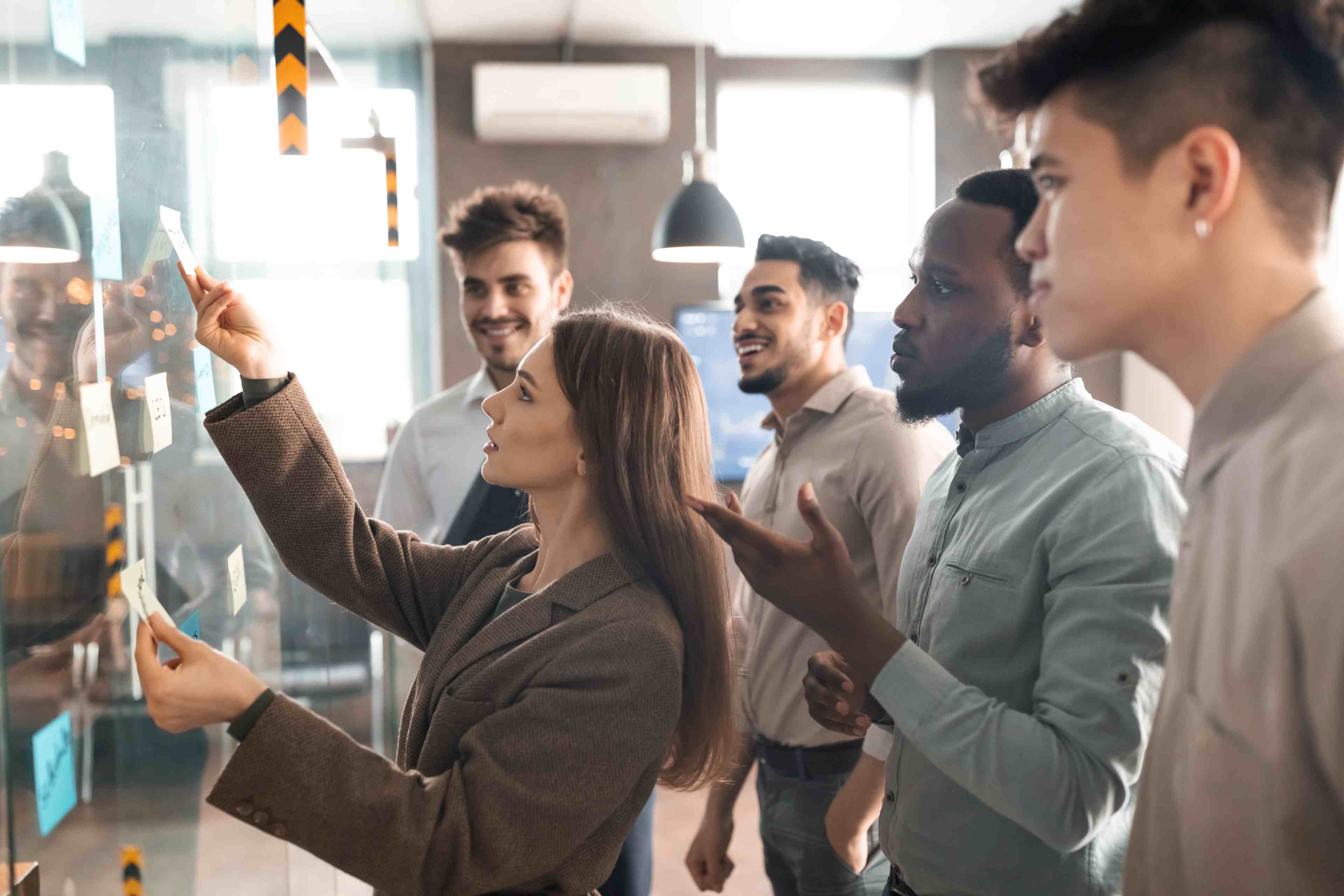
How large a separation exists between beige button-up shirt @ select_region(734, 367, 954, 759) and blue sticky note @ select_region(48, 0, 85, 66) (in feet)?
4.53

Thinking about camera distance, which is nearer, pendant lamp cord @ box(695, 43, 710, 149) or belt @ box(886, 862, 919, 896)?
belt @ box(886, 862, 919, 896)

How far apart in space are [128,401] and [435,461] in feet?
4.63

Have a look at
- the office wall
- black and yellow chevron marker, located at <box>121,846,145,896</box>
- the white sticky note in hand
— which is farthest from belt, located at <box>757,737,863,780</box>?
the office wall

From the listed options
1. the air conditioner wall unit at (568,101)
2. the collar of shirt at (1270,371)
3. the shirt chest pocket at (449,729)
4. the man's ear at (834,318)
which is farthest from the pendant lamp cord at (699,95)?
the collar of shirt at (1270,371)

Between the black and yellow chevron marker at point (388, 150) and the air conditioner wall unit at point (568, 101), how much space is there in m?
2.91

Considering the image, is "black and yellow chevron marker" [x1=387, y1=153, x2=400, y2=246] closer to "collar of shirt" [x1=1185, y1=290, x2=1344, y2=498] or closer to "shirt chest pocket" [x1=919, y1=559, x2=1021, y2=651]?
"shirt chest pocket" [x1=919, y1=559, x2=1021, y2=651]

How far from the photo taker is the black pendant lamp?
397 centimetres

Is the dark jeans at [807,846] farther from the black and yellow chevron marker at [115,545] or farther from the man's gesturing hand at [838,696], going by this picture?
the black and yellow chevron marker at [115,545]

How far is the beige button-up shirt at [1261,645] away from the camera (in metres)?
0.60

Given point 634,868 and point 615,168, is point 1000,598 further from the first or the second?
point 615,168

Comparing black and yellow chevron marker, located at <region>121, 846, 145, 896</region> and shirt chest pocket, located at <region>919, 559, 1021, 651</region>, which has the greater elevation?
shirt chest pocket, located at <region>919, 559, 1021, 651</region>

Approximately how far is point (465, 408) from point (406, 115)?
2.19 metres

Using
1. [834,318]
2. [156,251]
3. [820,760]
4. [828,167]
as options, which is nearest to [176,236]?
[156,251]

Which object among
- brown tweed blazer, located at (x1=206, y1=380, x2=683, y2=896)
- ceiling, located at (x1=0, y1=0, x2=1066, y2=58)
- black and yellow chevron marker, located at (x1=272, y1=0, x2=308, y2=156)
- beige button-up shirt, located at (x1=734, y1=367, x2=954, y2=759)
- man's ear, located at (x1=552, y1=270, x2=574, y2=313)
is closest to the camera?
brown tweed blazer, located at (x1=206, y1=380, x2=683, y2=896)
